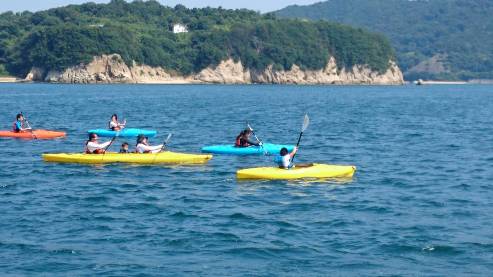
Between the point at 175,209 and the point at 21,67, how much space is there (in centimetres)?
17495

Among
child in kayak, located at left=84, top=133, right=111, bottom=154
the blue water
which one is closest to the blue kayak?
the blue water

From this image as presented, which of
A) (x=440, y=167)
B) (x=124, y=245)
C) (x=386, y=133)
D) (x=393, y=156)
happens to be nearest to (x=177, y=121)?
(x=386, y=133)

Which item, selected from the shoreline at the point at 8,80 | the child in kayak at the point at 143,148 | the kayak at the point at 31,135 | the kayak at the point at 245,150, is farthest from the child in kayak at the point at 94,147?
the shoreline at the point at 8,80

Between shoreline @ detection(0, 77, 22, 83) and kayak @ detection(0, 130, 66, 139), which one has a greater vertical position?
kayak @ detection(0, 130, 66, 139)

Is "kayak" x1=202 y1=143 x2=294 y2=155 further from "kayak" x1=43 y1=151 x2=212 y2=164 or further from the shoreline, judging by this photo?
the shoreline

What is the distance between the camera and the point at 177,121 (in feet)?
205

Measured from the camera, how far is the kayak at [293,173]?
2889 cm

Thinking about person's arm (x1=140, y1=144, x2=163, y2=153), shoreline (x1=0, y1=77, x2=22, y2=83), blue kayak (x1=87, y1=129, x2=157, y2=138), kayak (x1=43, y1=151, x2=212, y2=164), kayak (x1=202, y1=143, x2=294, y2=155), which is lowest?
shoreline (x1=0, y1=77, x2=22, y2=83)

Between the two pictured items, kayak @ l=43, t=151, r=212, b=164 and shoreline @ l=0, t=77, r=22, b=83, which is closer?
kayak @ l=43, t=151, r=212, b=164

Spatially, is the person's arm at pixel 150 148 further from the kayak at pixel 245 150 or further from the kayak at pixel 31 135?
the kayak at pixel 31 135

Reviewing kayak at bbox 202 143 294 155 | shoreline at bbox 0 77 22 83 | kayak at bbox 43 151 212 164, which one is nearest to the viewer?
kayak at bbox 43 151 212 164

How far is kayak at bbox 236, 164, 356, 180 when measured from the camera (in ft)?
94.8

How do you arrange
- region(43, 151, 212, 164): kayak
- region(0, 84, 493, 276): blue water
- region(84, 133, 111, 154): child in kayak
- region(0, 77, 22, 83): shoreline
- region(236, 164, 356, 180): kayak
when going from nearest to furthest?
1. region(0, 84, 493, 276): blue water
2. region(236, 164, 356, 180): kayak
3. region(43, 151, 212, 164): kayak
4. region(84, 133, 111, 154): child in kayak
5. region(0, 77, 22, 83): shoreline

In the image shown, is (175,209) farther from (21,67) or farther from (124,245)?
(21,67)
